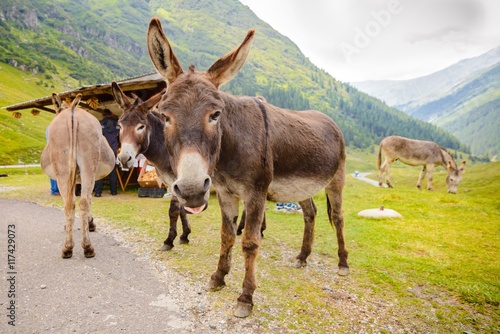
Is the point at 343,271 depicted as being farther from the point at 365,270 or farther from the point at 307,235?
the point at 307,235

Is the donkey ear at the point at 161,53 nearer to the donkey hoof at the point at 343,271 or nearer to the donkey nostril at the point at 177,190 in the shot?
the donkey nostril at the point at 177,190

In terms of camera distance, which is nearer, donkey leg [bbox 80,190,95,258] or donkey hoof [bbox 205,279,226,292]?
donkey hoof [bbox 205,279,226,292]

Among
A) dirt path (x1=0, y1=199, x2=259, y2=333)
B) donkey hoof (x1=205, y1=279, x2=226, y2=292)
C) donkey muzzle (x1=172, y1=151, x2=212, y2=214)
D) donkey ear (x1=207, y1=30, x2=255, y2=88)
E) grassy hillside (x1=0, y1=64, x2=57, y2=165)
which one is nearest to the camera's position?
donkey muzzle (x1=172, y1=151, x2=212, y2=214)

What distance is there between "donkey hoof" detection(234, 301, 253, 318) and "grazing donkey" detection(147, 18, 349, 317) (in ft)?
0.04

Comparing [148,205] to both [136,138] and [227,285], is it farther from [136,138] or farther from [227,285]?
[227,285]

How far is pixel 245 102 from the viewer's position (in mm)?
4168

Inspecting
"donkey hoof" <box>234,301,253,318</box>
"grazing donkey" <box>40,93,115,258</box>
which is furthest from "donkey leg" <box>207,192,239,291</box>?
"grazing donkey" <box>40,93,115,258</box>

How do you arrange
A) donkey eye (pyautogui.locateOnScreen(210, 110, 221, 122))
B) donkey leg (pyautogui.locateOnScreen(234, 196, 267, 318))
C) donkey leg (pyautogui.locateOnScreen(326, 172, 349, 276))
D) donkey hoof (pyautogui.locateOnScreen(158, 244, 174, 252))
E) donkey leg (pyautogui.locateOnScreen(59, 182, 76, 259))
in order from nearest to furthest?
donkey eye (pyautogui.locateOnScreen(210, 110, 221, 122)) → donkey leg (pyautogui.locateOnScreen(234, 196, 267, 318)) → donkey leg (pyautogui.locateOnScreen(59, 182, 76, 259)) → donkey leg (pyautogui.locateOnScreen(326, 172, 349, 276)) → donkey hoof (pyautogui.locateOnScreen(158, 244, 174, 252))

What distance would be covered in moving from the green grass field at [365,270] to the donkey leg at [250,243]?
0.88 ft

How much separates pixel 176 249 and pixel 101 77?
16785 centimetres

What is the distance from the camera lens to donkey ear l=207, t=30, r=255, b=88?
338 cm

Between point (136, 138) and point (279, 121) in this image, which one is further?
point (136, 138)

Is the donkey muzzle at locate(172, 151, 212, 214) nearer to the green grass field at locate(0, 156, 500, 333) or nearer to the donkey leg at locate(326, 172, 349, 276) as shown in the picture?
the green grass field at locate(0, 156, 500, 333)

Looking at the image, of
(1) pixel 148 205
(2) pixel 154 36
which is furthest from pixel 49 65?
(2) pixel 154 36
